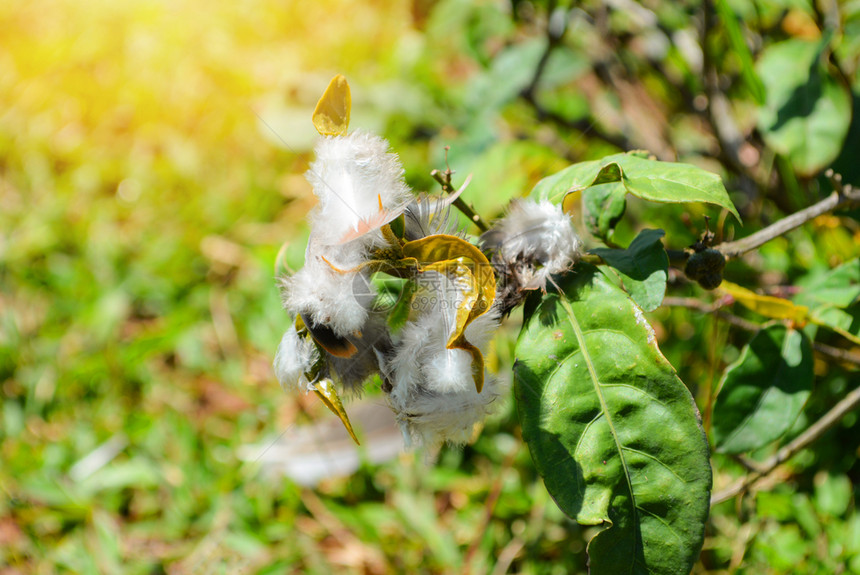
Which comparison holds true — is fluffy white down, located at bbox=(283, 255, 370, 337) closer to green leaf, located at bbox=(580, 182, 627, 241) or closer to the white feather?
the white feather

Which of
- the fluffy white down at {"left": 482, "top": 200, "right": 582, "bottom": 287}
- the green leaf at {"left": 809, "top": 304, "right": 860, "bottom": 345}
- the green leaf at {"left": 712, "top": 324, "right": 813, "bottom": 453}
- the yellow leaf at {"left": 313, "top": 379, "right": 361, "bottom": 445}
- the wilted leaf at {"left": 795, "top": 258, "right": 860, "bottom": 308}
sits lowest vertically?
the green leaf at {"left": 712, "top": 324, "right": 813, "bottom": 453}

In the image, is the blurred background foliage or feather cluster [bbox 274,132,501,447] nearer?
feather cluster [bbox 274,132,501,447]

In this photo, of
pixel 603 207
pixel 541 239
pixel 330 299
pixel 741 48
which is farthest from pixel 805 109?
pixel 330 299

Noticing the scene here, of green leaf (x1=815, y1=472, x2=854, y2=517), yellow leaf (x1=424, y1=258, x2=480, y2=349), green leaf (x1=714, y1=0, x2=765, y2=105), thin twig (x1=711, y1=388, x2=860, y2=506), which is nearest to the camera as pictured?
yellow leaf (x1=424, y1=258, x2=480, y2=349)

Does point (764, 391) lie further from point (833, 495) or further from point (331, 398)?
point (331, 398)

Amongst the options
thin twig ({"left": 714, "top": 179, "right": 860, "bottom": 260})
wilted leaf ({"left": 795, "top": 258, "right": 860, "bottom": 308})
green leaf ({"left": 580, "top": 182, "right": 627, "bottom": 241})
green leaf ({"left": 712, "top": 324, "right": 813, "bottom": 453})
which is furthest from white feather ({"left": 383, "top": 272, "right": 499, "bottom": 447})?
wilted leaf ({"left": 795, "top": 258, "right": 860, "bottom": 308})

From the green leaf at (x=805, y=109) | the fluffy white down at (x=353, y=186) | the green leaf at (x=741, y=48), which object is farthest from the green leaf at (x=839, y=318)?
the fluffy white down at (x=353, y=186)

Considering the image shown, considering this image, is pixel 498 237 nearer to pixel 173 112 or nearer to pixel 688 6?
pixel 688 6

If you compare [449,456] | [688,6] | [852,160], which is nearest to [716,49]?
[688,6]
